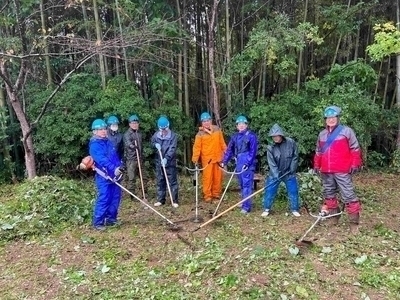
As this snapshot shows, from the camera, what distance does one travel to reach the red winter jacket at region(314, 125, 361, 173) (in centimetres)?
502

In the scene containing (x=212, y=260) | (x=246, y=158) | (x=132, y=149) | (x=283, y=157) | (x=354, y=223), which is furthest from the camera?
(x=132, y=149)

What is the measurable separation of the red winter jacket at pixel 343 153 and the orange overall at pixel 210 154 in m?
2.21

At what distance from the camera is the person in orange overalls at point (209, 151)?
7035 mm

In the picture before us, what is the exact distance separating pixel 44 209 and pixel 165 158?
6.13 ft

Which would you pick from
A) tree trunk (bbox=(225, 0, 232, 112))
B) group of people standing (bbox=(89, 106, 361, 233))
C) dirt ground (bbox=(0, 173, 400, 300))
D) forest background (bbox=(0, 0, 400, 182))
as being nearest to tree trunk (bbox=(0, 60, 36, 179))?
forest background (bbox=(0, 0, 400, 182))

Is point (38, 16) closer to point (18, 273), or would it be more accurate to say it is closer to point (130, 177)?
point (130, 177)

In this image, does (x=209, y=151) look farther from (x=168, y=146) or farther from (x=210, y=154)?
(x=168, y=146)

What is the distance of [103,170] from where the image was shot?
549cm

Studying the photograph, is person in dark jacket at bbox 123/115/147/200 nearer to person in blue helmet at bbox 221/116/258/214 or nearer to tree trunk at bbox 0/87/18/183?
person in blue helmet at bbox 221/116/258/214

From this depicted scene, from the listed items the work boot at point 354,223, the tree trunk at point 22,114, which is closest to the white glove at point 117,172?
the tree trunk at point 22,114

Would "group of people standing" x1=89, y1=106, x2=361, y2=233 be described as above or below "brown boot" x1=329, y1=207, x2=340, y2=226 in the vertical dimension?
above

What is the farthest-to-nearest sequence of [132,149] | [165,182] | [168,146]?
[132,149], [165,182], [168,146]

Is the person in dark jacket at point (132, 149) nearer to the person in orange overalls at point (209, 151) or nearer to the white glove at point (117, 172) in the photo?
the person in orange overalls at point (209, 151)

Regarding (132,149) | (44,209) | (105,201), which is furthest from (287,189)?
(44,209)
